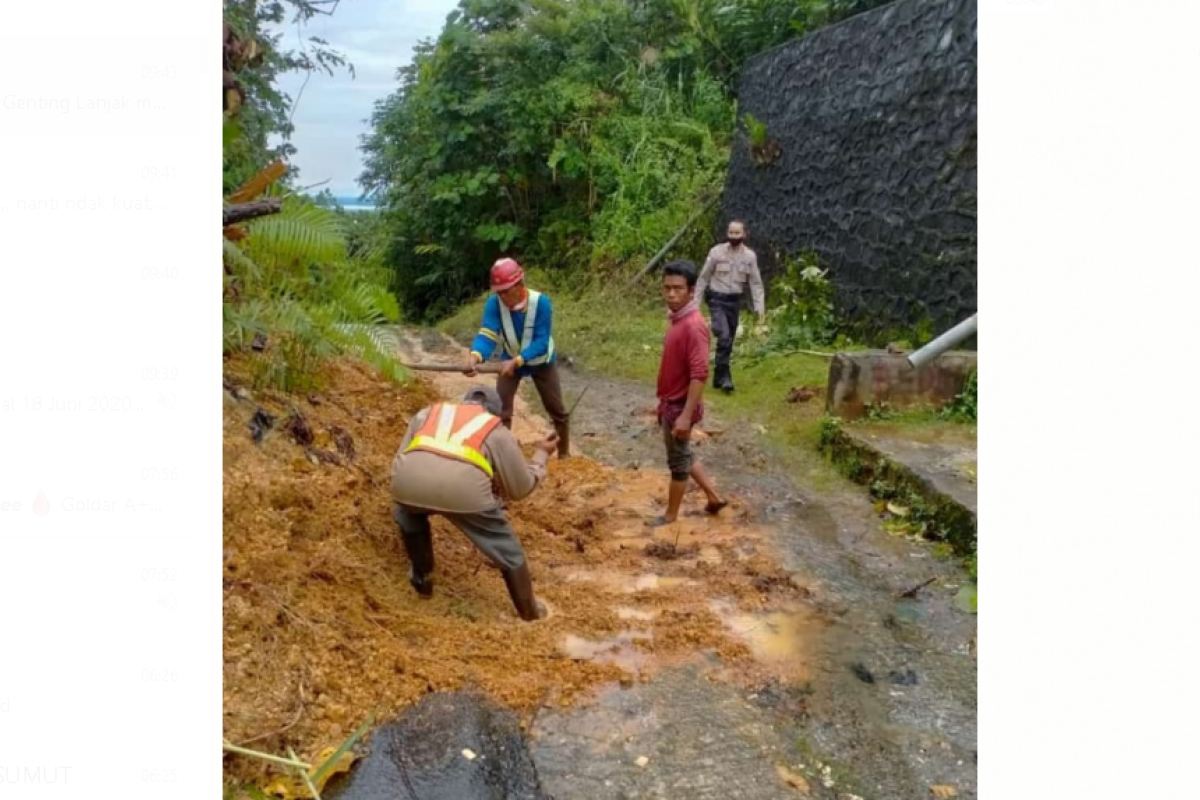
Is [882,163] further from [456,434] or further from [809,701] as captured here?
[809,701]

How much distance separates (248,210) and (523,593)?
259cm

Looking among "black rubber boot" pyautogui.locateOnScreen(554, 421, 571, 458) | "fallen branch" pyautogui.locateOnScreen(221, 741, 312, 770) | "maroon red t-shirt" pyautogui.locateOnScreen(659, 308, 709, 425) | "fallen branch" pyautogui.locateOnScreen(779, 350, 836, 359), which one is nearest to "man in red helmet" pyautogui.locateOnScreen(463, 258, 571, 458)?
"black rubber boot" pyautogui.locateOnScreen(554, 421, 571, 458)

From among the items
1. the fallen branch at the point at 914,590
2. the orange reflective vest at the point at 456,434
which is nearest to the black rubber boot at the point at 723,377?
the fallen branch at the point at 914,590

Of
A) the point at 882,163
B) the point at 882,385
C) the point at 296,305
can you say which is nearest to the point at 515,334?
the point at 296,305

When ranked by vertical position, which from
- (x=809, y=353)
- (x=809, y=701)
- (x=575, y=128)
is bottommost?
(x=809, y=701)

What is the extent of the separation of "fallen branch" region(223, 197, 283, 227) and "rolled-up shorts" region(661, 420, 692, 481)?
8.17 feet

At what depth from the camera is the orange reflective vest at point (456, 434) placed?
4.20m

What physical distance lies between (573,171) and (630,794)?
14.7 meters

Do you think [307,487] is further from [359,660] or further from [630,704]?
[630,704]

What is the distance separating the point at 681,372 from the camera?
18.5 feet

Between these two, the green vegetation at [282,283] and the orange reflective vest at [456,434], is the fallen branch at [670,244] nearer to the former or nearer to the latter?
the green vegetation at [282,283]

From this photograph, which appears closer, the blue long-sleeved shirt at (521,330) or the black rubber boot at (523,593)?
the black rubber boot at (523,593)

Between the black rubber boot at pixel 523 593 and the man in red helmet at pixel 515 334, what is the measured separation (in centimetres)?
225

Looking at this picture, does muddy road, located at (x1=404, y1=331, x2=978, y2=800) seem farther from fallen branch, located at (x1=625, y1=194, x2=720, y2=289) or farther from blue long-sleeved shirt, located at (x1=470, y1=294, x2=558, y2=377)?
fallen branch, located at (x1=625, y1=194, x2=720, y2=289)
